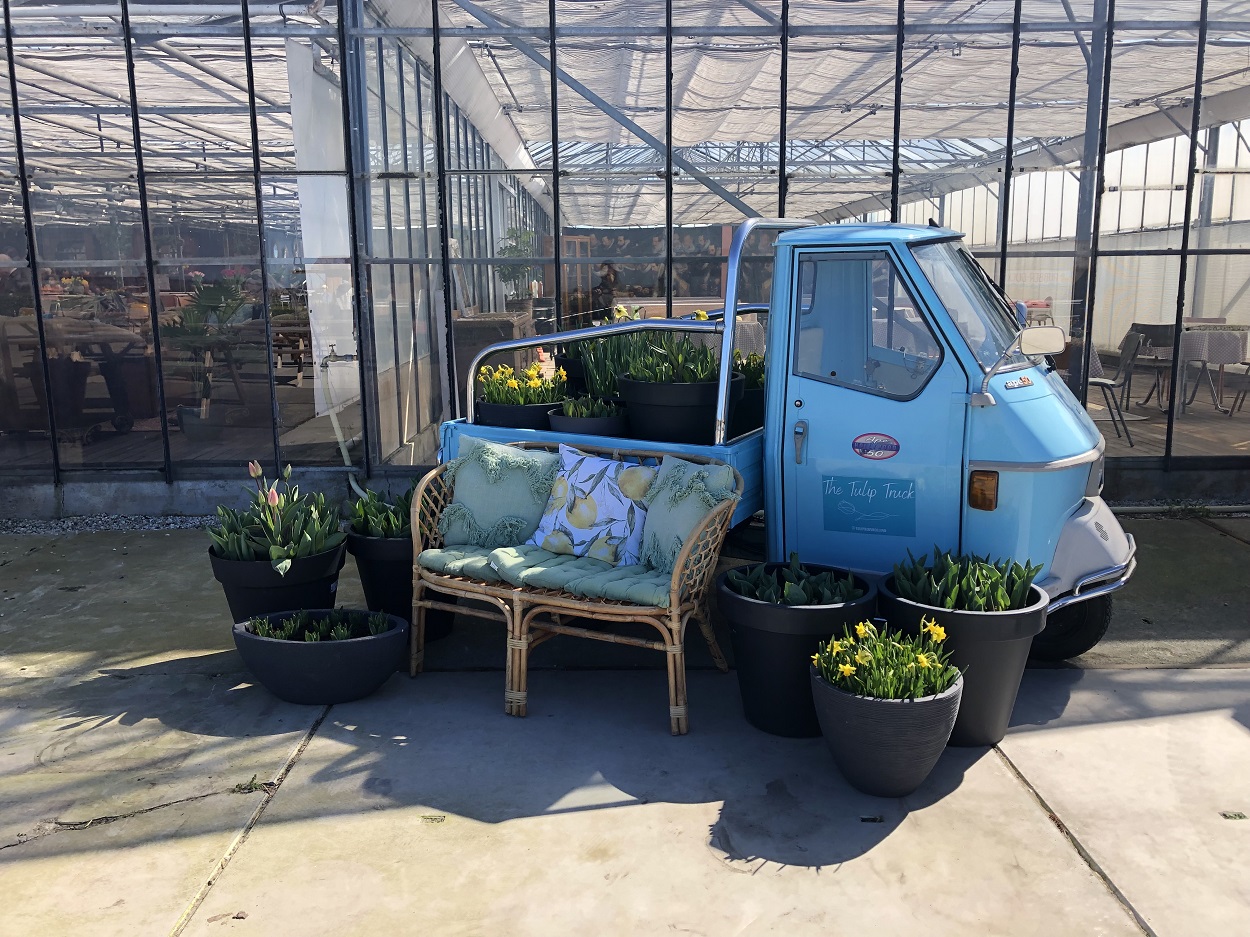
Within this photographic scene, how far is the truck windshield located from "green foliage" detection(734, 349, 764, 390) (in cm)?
111

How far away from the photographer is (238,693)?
4.51 m

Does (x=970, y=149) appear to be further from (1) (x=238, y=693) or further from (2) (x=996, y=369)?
(1) (x=238, y=693)

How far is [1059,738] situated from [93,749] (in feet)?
12.5

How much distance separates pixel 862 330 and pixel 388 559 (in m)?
2.47

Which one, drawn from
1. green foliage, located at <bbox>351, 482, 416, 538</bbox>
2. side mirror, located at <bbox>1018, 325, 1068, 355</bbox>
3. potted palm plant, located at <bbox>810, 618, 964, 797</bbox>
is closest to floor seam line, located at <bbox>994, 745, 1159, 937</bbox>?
potted palm plant, located at <bbox>810, 618, 964, 797</bbox>

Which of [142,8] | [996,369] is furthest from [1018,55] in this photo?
[142,8]

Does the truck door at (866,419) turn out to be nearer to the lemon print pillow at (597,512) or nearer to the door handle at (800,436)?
the door handle at (800,436)

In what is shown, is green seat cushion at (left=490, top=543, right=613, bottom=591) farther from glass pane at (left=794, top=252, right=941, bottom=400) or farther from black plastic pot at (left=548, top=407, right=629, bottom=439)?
glass pane at (left=794, top=252, right=941, bottom=400)

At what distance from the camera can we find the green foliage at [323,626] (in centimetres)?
435

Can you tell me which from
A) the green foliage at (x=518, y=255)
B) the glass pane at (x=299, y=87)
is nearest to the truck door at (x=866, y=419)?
the green foliage at (x=518, y=255)

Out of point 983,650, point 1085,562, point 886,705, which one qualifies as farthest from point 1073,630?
point 886,705

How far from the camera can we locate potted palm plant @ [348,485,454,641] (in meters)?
4.91

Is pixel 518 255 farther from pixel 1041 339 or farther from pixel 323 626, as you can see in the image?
pixel 1041 339

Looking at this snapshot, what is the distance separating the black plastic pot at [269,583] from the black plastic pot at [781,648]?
1.94 metres
